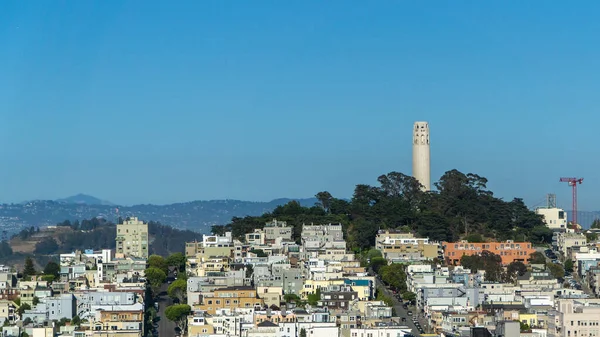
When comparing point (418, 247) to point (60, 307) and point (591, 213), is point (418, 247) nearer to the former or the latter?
point (60, 307)

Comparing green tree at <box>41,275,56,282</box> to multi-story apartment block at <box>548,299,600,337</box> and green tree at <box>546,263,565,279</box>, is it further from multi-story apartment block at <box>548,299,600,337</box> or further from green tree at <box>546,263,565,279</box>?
multi-story apartment block at <box>548,299,600,337</box>

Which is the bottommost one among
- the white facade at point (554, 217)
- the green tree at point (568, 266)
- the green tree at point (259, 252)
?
the green tree at point (568, 266)

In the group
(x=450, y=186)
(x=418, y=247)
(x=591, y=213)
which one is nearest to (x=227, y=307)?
(x=418, y=247)

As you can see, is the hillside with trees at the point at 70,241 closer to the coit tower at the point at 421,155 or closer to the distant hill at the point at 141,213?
the distant hill at the point at 141,213

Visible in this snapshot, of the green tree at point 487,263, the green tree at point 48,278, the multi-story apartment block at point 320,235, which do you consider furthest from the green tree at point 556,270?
the green tree at point 48,278

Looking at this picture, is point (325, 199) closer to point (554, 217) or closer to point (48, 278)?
point (554, 217)

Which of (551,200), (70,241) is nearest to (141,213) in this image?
(70,241)

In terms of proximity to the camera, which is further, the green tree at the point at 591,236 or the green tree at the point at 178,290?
the green tree at the point at 591,236
